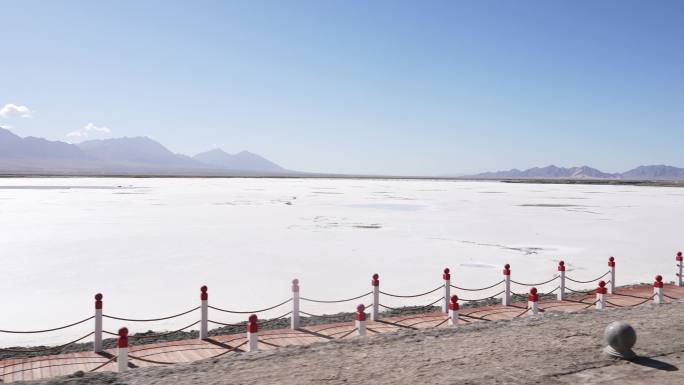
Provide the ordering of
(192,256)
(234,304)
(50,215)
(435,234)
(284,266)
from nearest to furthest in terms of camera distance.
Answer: (234,304) → (284,266) → (192,256) → (435,234) → (50,215)

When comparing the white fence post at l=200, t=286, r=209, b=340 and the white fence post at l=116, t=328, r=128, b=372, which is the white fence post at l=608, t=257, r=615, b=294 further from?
the white fence post at l=116, t=328, r=128, b=372

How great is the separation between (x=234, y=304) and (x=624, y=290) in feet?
34.7

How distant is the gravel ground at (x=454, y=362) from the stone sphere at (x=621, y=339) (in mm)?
171

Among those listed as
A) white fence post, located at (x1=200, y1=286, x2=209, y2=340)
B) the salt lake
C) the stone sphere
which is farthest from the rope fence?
the stone sphere

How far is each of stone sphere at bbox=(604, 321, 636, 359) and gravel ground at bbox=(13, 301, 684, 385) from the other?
171 mm

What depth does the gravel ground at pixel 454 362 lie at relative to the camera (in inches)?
281

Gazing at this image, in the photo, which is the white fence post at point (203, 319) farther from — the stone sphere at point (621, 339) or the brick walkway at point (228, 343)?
the stone sphere at point (621, 339)

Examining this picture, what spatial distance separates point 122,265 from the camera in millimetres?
16734

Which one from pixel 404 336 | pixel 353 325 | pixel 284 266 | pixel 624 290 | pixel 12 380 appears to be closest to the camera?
pixel 12 380

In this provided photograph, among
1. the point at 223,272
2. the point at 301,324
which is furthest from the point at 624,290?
the point at 223,272

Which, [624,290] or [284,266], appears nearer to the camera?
[624,290]

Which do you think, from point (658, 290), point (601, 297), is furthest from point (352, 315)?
point (658, 290)

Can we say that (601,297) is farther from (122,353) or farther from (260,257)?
(260,257)

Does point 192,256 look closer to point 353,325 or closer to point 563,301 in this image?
point 353,325
